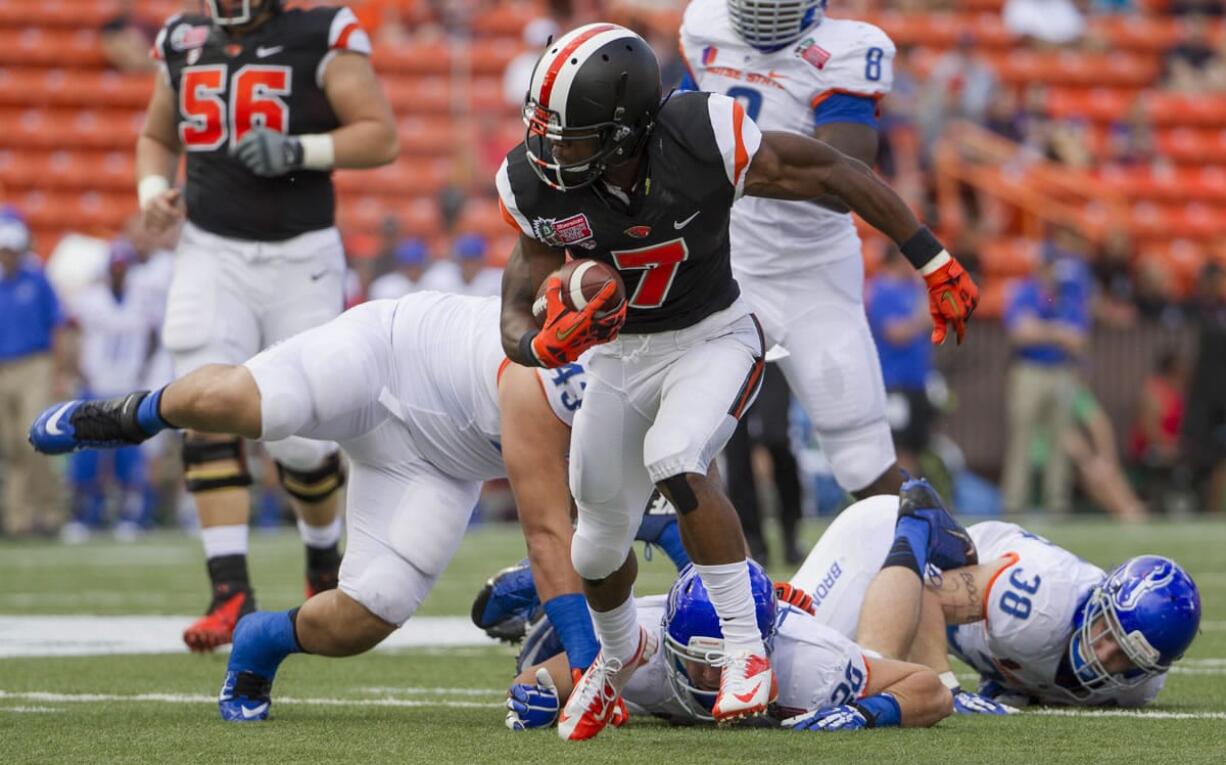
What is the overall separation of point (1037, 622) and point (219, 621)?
2.53 meters

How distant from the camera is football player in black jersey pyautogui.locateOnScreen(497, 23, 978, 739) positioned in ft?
13.9

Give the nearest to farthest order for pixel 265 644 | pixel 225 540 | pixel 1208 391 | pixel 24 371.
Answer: pixel 265 644 → pixel 225 540 → pixel 24 371 → pixel 1208 391

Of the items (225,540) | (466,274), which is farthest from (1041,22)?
(225,540)

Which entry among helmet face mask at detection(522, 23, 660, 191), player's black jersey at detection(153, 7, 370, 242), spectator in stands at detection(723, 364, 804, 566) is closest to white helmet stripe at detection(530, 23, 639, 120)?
helmet face mask at detection(522, 23, 660, 191)

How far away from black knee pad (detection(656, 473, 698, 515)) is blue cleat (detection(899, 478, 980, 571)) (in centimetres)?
112

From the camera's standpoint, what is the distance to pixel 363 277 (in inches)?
543

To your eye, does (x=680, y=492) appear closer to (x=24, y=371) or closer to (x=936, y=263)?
(x=936, y=263)

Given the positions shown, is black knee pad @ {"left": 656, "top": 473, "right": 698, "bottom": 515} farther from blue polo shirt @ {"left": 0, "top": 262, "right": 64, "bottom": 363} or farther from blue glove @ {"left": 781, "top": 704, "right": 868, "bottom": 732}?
blue polo shirt @ {"left": 0, "top": 262, "right": 64, "bottom": 363}

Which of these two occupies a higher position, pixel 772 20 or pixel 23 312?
pixel 772 20

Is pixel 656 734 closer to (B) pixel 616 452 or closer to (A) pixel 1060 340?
(B) pixel 616 452

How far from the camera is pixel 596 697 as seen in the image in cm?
448

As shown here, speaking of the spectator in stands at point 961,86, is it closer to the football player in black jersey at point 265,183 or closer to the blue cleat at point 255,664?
the football player in black jersey at point 265,183

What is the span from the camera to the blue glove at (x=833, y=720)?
4.55m

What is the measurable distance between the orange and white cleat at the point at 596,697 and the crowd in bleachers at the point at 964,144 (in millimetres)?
9771
